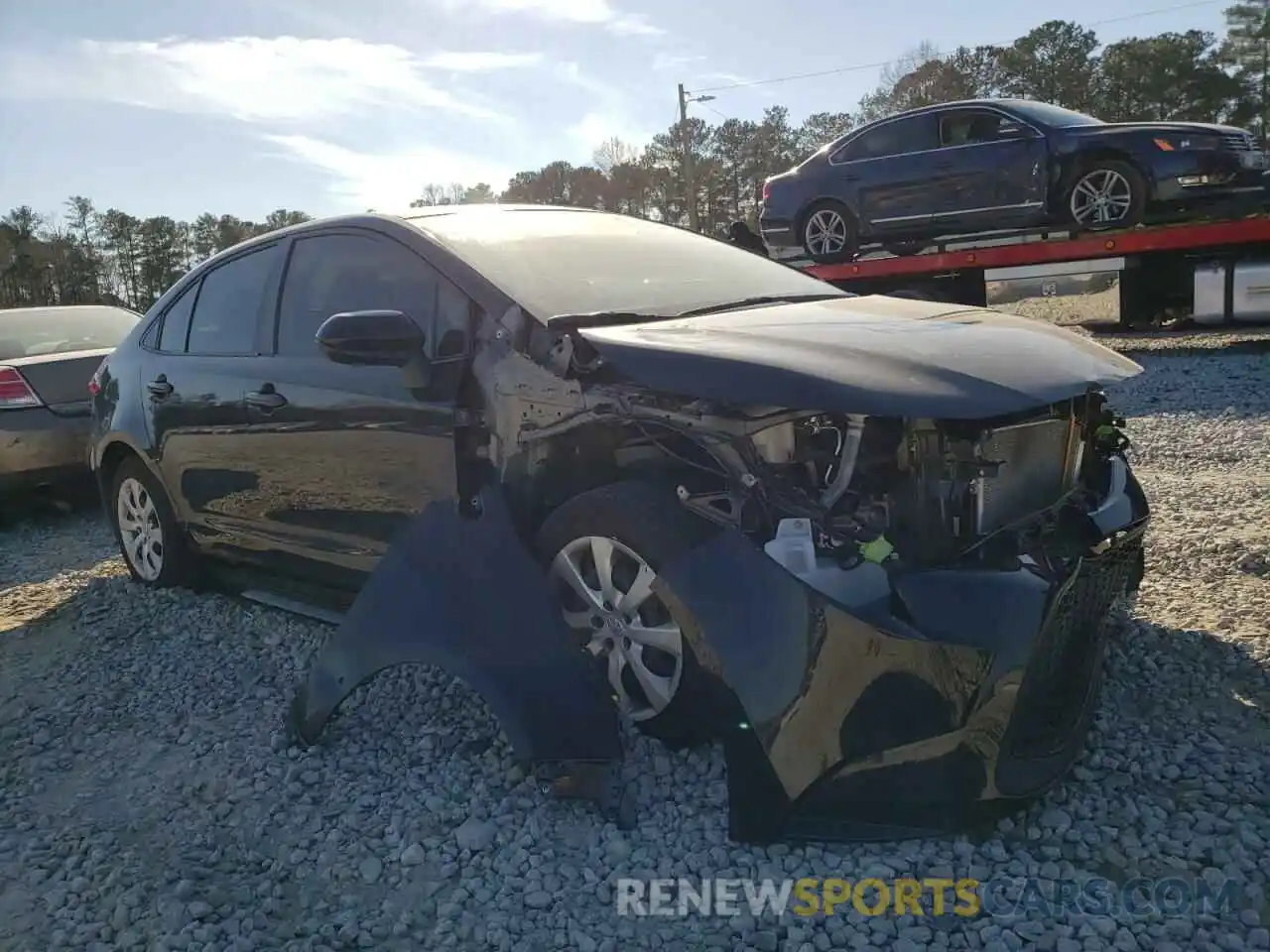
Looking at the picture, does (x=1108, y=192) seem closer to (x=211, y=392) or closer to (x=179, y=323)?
(x=179, y=323)

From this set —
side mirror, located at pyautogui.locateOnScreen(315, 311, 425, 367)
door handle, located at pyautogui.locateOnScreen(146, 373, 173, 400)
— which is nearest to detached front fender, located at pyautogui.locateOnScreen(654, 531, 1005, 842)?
side mirror, located at pyautogui.locateOnScreen(315, 311, 425, 367)

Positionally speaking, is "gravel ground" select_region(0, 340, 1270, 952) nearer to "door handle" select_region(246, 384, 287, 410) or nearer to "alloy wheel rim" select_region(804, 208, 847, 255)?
"door handle" select_region(246, 384, 287, 410)

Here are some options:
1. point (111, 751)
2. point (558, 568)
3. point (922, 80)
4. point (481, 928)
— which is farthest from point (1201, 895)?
point (922, 80)

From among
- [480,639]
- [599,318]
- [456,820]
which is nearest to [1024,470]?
[599,318]

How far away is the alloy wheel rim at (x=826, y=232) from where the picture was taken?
11.3 m

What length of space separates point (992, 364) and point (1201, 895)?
4.16 ft

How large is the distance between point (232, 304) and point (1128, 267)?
30.1 ft

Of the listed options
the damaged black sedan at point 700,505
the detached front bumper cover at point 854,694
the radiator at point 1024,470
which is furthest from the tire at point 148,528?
the radiator at point 1024,470

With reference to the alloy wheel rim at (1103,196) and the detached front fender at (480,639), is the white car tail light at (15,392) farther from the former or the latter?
the alloy wheel rim at (1103,196)

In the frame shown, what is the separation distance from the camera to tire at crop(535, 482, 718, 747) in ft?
8.83

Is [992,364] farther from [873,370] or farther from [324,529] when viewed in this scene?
[324,529]

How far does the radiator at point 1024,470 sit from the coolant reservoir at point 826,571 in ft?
1.31

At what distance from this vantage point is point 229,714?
354 cm

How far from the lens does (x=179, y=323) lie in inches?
185
